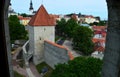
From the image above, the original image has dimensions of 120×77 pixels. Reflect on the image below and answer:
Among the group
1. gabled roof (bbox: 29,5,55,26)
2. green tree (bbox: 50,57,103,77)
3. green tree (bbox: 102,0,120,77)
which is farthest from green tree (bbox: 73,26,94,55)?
green tree (bbox: 102,0,120,77)

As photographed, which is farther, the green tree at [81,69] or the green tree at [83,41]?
the green tree at [83,41]

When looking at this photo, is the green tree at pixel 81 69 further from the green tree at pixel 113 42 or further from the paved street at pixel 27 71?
the green tree at pixel 113 42

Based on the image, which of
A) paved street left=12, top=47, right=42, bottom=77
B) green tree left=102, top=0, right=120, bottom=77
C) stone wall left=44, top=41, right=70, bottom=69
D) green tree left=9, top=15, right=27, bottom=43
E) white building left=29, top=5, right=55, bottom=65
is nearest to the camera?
green tree left=102, top=0, right=120, bottom=77

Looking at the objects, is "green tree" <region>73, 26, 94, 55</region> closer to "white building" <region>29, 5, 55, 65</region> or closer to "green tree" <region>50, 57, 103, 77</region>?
→ "white building" <region>29, 5, 55, 65</region>

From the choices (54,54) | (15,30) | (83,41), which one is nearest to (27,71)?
(54,54)

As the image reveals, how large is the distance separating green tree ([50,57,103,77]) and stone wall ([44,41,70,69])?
3.56 metres

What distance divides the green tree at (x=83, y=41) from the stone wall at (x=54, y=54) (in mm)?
6559

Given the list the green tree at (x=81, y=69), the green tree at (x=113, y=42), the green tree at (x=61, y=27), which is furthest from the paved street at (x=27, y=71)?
the green tree at (x=61, y=27)

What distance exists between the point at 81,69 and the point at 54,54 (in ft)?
25.9

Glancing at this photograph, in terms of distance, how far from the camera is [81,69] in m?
15.0

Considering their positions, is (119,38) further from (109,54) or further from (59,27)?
(59,27)

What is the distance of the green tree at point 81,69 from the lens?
48.2ft

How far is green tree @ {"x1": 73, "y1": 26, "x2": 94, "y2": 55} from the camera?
3072 cm

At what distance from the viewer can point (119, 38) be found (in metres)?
3.27
